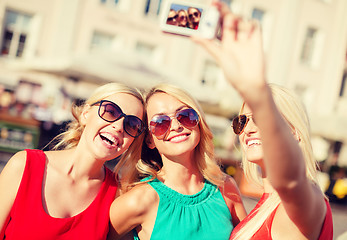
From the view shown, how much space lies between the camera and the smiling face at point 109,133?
2166 millimetres

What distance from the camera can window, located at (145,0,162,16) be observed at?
15.7 m

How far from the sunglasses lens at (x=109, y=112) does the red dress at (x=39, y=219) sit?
47 cm

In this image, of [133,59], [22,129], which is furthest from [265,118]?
[133,59]

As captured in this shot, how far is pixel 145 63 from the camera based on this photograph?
351 inches

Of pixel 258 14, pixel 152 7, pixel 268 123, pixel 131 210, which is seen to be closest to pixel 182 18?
pixel 268 123

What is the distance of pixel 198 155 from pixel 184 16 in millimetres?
1405

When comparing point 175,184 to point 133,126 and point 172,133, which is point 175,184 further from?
point 133,126

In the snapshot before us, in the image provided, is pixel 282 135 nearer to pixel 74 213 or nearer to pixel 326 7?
pixel 74 213

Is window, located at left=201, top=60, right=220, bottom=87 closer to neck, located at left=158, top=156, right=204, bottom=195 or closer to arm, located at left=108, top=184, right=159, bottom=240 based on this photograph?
neck, located at left=158, top=156, right=204, bottom=195

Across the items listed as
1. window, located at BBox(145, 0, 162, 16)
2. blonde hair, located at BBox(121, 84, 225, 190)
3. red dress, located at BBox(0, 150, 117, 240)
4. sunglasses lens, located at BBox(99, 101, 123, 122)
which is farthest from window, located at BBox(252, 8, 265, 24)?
red dress, located at BBox(0, 150, 117, 240)

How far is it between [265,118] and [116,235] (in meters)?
1.47

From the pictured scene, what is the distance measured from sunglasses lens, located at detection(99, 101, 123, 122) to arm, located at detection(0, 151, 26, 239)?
0.58 m

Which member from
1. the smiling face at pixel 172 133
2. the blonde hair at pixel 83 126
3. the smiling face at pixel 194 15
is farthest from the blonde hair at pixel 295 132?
the blonde hair at pixel 83 126

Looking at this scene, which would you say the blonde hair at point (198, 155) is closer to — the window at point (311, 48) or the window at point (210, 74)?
the window at point (210, 74)
